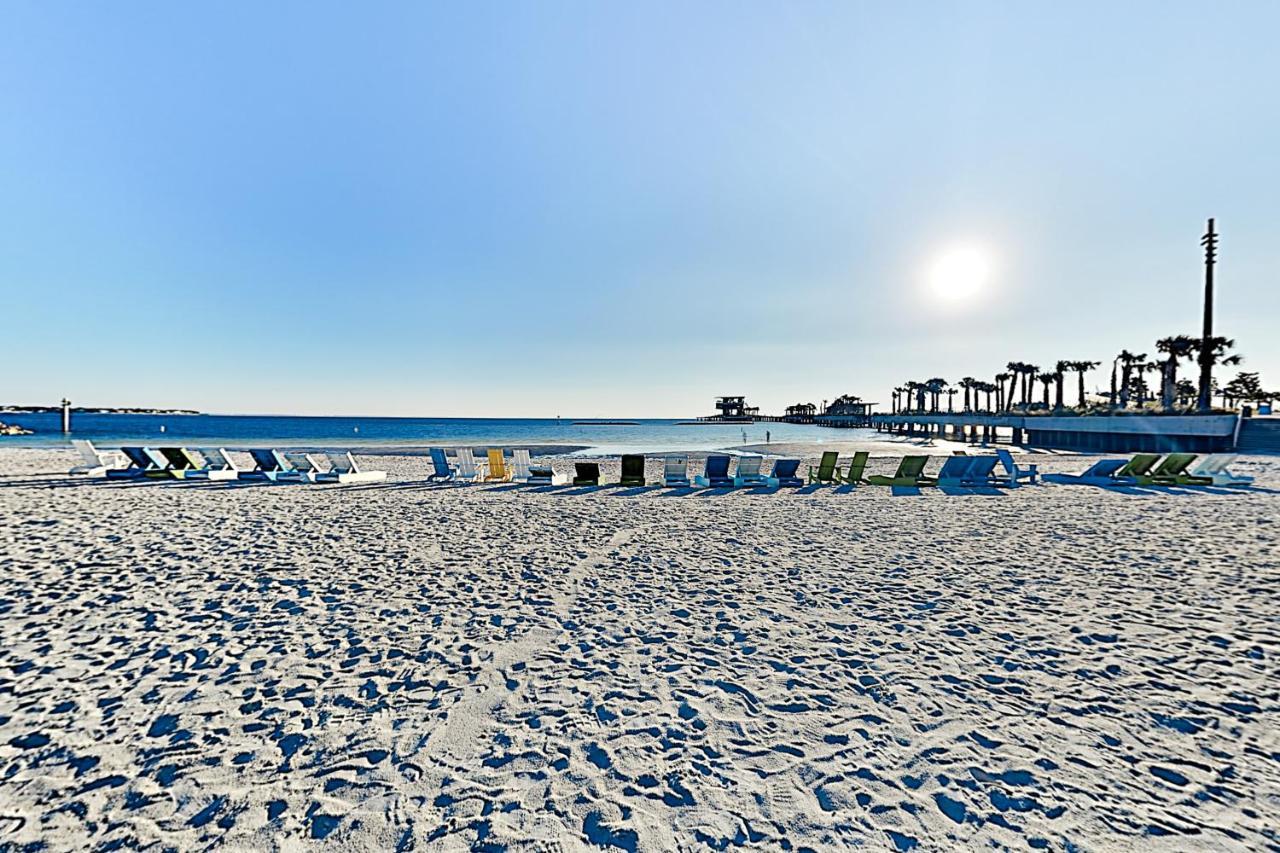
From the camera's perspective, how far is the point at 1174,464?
45.5ft

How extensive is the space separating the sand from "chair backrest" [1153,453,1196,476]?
802cm

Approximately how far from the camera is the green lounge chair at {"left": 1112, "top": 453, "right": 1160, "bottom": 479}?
46.3 feet

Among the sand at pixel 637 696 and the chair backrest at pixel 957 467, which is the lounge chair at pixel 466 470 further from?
the chair backrest at pixel 957 467

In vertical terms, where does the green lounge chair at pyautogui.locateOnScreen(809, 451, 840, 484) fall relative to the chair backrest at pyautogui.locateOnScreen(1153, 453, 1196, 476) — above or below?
below

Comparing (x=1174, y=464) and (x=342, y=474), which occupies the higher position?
(x=1174, y=464)

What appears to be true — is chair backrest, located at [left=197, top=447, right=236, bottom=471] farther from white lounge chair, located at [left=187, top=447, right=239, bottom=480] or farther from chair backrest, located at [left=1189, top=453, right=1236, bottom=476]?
chair backrest, located at [left=1189, top=453, right=1236, bottom=476]

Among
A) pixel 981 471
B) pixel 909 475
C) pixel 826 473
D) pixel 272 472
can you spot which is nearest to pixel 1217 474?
pixel 981 471

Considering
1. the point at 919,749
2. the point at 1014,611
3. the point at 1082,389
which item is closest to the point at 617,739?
the point at 919,749

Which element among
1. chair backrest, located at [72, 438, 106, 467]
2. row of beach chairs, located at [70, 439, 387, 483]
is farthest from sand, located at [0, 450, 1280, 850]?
chair backrest, located at [72, 438, 106, 467]

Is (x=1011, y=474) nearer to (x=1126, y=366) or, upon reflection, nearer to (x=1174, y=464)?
(x=1174, y=464)

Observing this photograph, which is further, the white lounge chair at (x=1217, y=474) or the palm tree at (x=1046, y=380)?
the palm tree at (x=1046, y=380)

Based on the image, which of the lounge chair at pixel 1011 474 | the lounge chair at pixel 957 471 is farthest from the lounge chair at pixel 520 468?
the lounge chair at pixel 1011 474

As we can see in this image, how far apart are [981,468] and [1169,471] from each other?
14.6 feet

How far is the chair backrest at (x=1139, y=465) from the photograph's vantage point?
555 inches
